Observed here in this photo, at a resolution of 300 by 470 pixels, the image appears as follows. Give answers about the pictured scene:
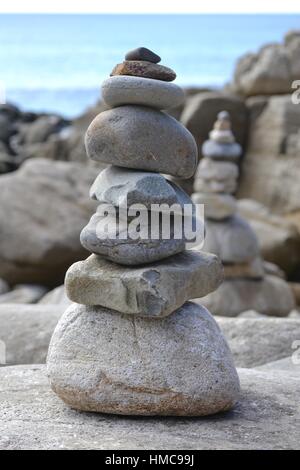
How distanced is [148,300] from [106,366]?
366mm

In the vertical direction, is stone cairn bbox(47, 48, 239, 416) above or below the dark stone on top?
below

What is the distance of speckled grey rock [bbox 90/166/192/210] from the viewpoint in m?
4.02

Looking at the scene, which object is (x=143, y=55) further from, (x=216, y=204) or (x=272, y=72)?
(x=272, y=72)

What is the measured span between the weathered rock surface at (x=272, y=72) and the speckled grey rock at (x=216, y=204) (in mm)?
6038

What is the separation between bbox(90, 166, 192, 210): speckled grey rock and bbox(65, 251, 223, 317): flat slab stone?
295 millimetres

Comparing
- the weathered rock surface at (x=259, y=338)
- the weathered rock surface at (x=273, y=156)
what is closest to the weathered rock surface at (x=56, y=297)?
the weathered rock surface at (x=259, y=338)

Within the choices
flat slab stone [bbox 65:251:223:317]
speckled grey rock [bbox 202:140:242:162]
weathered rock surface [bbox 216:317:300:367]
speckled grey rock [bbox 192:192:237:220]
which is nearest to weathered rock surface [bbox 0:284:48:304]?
speckled grey rock [bbox 192:192:237:220]

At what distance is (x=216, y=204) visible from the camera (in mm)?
9688

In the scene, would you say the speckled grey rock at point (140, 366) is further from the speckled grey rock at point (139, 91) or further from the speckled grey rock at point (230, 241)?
the speckled grey rock at point (230, 241)

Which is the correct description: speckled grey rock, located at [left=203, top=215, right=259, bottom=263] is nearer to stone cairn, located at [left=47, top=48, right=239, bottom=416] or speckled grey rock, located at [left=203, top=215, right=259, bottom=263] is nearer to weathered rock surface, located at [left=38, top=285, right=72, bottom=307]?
weathered rock surface, located at [left=38, top=285, right=72, bottom=307]

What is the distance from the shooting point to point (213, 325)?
4199mm

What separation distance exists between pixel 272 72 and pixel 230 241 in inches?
250

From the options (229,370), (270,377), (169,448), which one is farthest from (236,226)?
(169,448)

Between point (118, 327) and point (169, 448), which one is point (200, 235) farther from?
point (169, 448)
